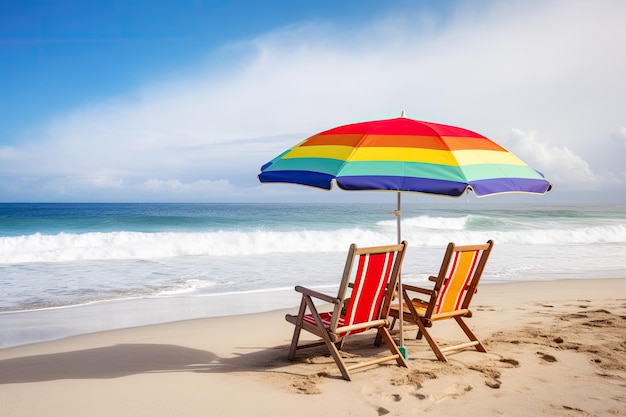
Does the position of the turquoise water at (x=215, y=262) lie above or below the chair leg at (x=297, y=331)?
below

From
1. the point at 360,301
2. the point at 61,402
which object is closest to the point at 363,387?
the point at 360,301

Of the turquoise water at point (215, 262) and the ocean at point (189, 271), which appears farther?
the turquoise water at point (215, 262)

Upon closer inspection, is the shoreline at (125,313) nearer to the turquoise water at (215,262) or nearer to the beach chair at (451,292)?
the turquoise water at (215,262)

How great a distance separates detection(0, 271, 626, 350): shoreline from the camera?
625 cm

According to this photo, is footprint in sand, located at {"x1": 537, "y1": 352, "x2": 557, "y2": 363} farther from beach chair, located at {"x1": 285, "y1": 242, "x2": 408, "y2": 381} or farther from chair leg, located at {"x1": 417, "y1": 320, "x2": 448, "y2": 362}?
beach chair, located at {"x1": 285, "y1": 242, "x2": 408, "y2": 381}

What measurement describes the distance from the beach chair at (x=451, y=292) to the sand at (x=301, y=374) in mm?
343

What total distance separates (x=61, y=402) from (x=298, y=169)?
2.60 metres

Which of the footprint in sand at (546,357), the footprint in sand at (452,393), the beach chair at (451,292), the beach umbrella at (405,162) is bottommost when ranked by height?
the footprint in sand at (546,357)

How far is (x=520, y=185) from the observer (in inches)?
165

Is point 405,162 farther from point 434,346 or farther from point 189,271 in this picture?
point 189,271

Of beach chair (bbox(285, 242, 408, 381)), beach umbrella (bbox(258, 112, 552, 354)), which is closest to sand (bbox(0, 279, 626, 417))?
beach chair (bbox(285, 242, 408, 381))

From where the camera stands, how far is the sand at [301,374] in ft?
12.4

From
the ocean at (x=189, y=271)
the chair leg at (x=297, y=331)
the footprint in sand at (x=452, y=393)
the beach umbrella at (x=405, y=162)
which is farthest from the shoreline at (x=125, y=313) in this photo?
the footprint in sand at (x=452, y=393)

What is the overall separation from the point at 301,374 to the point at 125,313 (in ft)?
12.8
